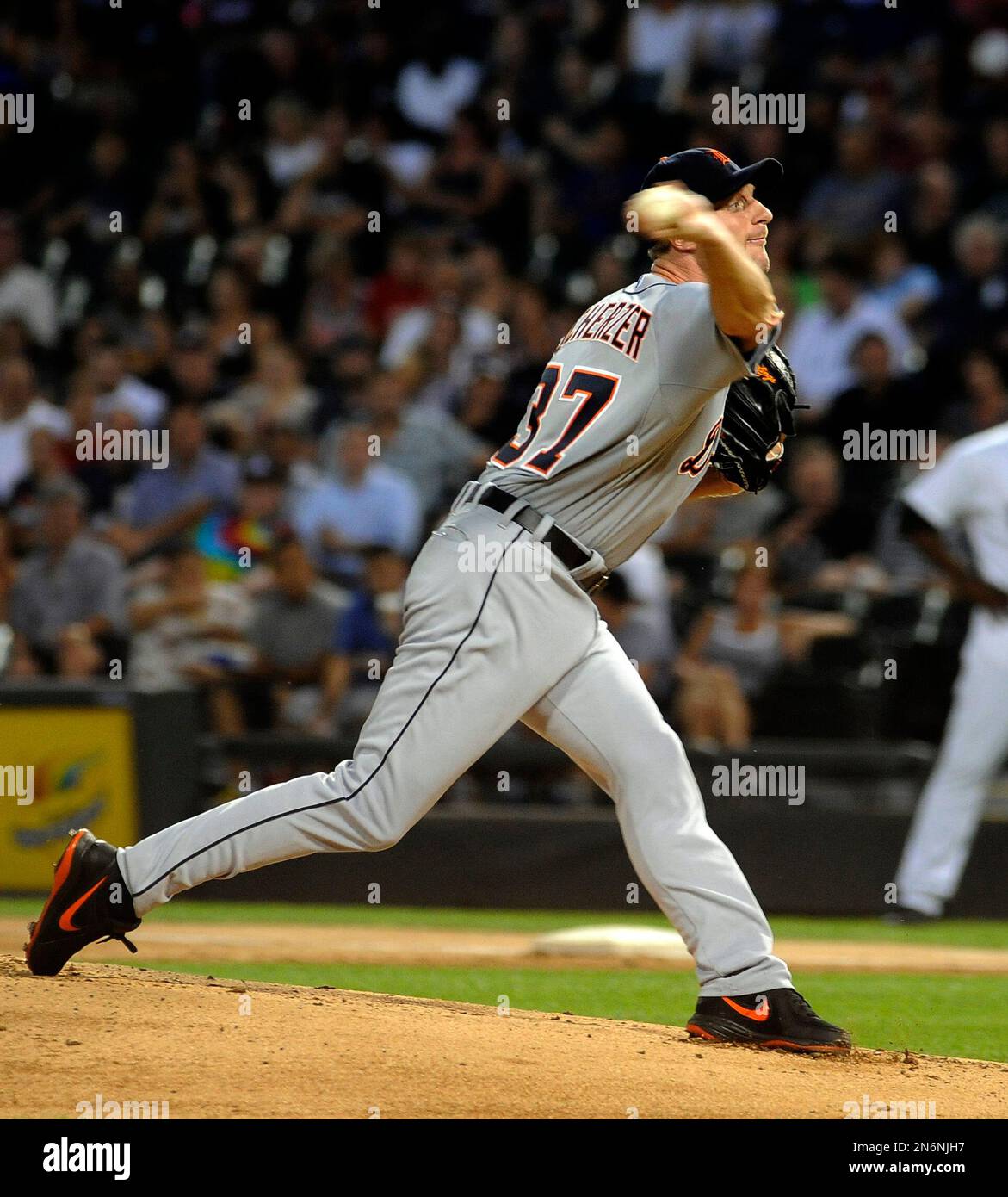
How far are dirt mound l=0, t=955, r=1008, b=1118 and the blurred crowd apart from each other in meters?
4.78

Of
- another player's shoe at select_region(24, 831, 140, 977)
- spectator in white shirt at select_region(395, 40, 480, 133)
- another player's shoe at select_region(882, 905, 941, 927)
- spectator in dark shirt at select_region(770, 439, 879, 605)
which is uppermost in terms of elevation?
spectator in white shirt at select_region(395, 40, 480, 133)

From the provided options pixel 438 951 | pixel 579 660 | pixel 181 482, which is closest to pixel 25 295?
pixel 181 482

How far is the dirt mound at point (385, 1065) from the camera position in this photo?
3.90 m

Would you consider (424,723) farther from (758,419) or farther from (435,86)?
(435,86)

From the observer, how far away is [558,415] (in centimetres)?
447

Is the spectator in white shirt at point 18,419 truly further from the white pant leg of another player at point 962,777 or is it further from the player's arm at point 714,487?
the player's arm at point 714,487

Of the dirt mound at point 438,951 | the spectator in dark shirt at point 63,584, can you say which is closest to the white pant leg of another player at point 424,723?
the dirt mound at point 438,951

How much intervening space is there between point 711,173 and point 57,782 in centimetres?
563

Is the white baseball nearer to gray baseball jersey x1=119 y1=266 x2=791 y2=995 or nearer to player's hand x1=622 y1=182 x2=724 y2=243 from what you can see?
player's hand x1=622 y1=182 x2=724 y2=243

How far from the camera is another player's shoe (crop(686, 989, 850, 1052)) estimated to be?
4.52 meters

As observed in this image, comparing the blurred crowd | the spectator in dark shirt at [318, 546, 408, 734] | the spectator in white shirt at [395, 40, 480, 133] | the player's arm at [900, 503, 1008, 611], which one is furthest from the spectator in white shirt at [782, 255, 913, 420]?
the spectator in white shirt at [395, 40, 480, 133]

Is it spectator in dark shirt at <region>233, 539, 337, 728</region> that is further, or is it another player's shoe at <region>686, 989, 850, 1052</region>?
spectator in dark shirt at <region>233, 539, 337, 728</region>

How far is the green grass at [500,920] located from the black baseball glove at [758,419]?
3.86 m

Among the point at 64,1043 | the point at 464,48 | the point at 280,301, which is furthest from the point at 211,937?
the point at 464,48
